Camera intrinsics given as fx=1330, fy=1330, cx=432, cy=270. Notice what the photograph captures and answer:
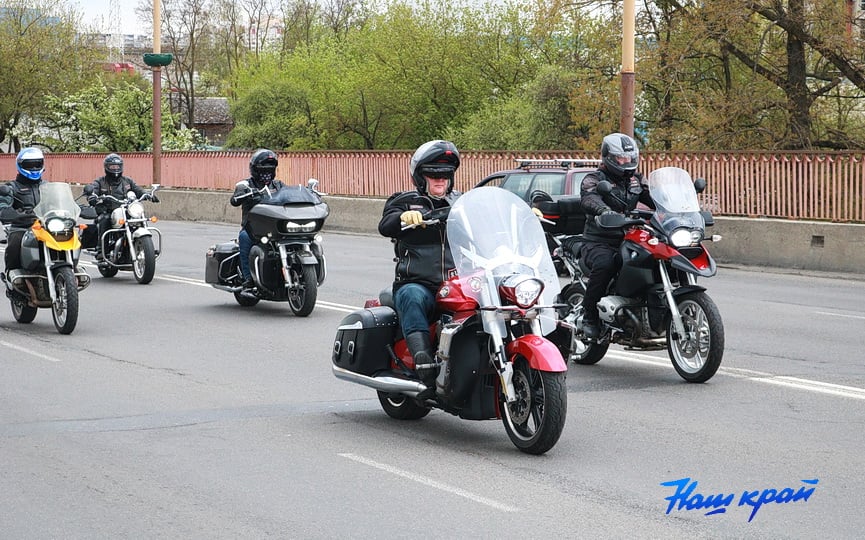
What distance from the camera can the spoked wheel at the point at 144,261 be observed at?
18031 millimetres

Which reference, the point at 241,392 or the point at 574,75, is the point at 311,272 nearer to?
the point at 241,392

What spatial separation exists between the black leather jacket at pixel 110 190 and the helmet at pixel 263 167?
3.89m

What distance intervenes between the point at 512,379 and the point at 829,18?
26.0 m

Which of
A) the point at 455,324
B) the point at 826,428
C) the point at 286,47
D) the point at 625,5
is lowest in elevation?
the point at 826,428

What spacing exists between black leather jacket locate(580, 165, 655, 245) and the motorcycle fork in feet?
1.81

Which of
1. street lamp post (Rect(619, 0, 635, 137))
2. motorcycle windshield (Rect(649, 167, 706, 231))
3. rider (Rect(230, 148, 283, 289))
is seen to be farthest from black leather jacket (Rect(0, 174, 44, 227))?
street lamp post (Rect(619, 0, 635, 137))

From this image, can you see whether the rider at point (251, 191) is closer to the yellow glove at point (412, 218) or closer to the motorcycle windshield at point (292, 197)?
the motorcycle windshield at point (292, 197)

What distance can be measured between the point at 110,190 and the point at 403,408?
11163 mm

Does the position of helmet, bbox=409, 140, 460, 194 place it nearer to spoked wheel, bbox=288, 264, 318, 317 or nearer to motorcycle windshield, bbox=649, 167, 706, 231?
motorcycle windshield, bbox=649, 167, 706, 231

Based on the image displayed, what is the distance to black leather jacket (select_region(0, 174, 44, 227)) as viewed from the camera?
13.5 meters

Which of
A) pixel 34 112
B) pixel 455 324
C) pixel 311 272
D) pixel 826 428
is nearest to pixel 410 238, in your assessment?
pixel 455 324

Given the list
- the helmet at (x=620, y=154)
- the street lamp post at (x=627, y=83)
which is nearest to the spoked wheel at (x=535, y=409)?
Answer: the helmet at (x=620, y=154)

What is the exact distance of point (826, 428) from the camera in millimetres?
8203

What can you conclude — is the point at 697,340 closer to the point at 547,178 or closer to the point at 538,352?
the point at 538,352
